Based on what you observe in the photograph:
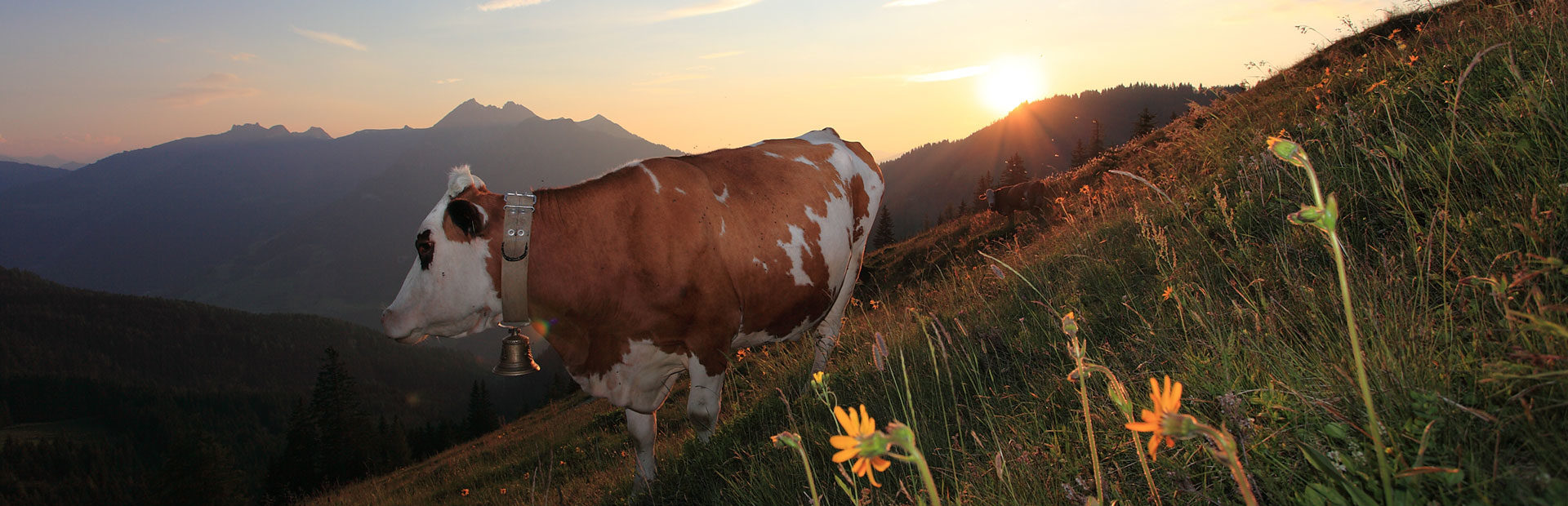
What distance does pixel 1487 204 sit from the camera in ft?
8.94

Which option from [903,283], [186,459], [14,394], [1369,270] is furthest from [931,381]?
[14,394]

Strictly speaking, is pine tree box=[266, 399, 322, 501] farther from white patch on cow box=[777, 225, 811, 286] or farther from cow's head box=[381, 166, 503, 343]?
white patch on cow box=[777, 225, 811, 286]

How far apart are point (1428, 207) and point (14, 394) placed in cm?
24688

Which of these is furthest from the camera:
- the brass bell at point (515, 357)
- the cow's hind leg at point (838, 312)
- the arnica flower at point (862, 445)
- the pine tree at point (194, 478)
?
the pine tree at point (194, 478)

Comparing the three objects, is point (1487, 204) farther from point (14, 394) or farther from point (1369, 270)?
point (14, 394)

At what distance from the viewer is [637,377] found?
5152 mm

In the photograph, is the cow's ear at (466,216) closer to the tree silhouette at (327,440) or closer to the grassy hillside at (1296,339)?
the grassy hillside at (1296,339)

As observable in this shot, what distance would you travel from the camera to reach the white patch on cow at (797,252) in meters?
5.61

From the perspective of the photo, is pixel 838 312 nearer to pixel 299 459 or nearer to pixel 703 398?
pixel 703 398

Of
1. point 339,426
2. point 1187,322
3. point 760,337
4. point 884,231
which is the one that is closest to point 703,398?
point 760,337

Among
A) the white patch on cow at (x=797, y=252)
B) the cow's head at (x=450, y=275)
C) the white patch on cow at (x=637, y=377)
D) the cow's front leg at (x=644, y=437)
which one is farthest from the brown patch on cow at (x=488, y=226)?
the white patch on cow at (x=797, y=252)

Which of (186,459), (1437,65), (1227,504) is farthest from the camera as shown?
(186,459)

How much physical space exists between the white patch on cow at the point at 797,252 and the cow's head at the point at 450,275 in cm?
222

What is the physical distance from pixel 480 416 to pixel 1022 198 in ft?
254
